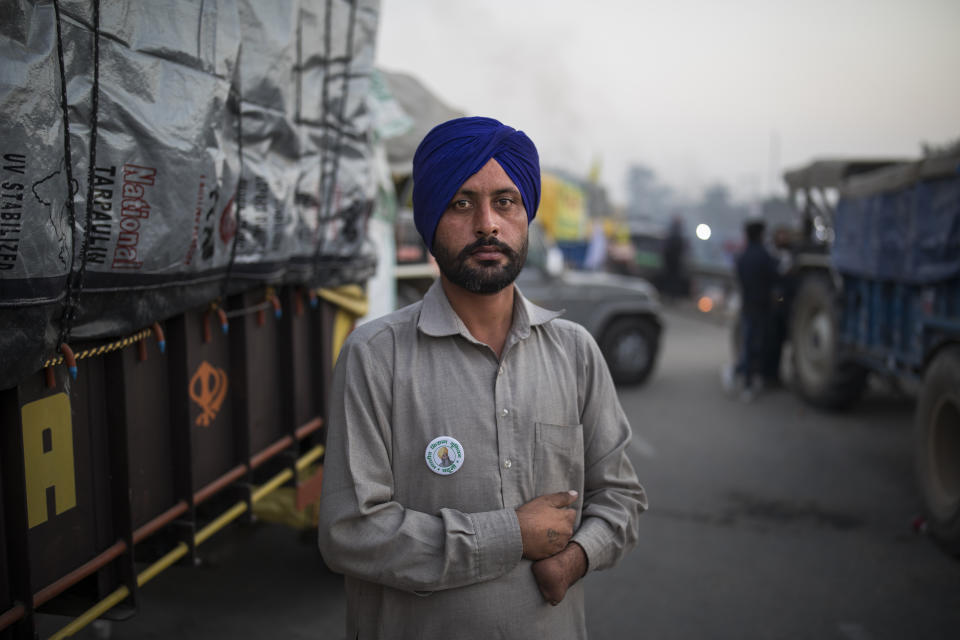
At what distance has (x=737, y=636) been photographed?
12.6 feet

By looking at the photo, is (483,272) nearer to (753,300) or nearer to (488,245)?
(488,245)

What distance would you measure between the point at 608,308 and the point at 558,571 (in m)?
8.23

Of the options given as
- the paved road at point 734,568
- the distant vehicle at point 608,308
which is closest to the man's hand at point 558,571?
the paved road at point 734,568

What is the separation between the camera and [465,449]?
171 centimetres

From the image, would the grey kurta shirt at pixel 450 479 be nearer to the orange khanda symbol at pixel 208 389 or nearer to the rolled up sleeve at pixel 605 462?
the rolled up sleeve at pixel 605 462

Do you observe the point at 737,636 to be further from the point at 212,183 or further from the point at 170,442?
the point at 212,183

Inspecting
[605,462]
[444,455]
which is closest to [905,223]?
[605,462]

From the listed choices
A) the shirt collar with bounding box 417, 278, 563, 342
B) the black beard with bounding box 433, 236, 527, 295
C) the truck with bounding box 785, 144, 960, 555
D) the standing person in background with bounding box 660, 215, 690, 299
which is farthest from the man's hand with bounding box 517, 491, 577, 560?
the standing person in background with bounding box 660, 215, 690, 299

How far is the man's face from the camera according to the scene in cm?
175

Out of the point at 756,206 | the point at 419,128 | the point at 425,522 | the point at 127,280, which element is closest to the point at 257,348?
the point at 127,280

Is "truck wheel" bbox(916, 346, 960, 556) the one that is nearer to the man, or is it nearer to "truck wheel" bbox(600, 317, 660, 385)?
the man

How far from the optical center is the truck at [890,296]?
495cm

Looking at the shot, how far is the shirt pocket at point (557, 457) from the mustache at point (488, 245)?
40 cm

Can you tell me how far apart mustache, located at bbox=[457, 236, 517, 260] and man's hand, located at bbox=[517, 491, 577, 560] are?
0.57 meters
